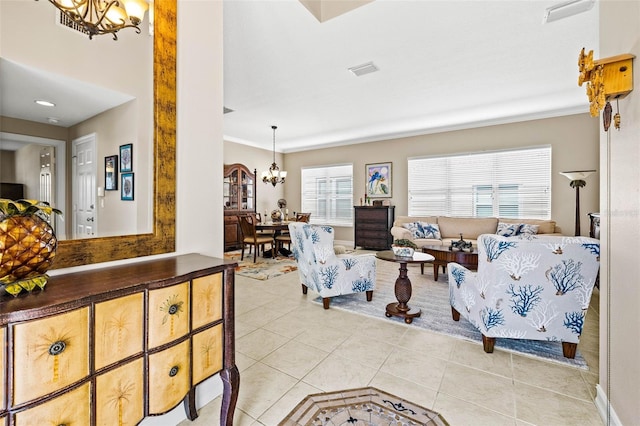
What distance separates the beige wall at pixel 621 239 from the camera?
1.20m

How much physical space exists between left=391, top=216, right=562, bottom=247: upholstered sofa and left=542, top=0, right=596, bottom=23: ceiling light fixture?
335cm

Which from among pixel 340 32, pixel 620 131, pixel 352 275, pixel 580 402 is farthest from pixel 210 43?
pixel 580 402

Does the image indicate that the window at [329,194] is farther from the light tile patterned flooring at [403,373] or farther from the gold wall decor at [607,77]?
the gold wall decor at [607,77]

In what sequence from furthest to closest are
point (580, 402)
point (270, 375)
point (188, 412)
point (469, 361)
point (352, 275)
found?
point (352, 275)
point (469, 361)
point (270, 375)
point (580, 402)
point (188, 412)

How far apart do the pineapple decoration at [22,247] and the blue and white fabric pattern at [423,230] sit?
5386 mm

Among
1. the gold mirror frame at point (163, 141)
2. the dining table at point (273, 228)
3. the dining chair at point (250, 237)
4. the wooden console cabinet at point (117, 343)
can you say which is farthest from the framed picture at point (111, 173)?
the dining table at point (273, 228)

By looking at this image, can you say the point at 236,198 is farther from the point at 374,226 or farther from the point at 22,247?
the point at 22,247

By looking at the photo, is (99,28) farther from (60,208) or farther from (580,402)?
(580,402)

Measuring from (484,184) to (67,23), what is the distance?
21.4 ft

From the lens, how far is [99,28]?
1.22m

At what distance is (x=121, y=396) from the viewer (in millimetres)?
961

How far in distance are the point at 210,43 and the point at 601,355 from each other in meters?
2.90

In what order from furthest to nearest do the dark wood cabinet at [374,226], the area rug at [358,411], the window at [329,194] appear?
the window at [329,194], the dark wood cabinet at [374,226], the area rug at [358,411]

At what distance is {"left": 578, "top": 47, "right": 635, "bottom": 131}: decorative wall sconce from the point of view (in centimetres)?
123
